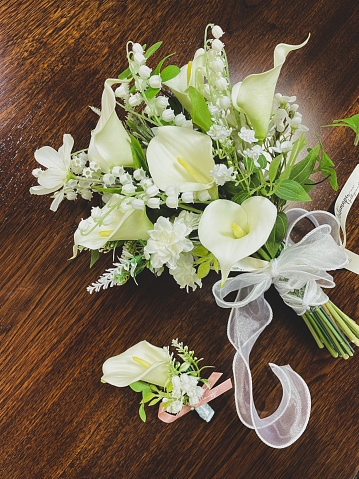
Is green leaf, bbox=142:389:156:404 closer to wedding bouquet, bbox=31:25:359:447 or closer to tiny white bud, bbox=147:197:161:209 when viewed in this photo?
wedding bouquet, bbox=31:25:359:447

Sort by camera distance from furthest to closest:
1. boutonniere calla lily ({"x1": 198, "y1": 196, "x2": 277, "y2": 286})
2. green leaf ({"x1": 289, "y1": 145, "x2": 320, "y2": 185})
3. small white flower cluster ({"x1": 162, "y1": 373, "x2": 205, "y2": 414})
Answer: small white flower cluster ({"x1": 162, "y1": 373, "x2": 205, "y2": 414}) → green leaf ({"x1": 289, "y1": 145, "x2": 320, "y2": 185}) → boutonniere calla lily ({"x1": 198, "y1": 196, "x2": 277, "y2": 286})

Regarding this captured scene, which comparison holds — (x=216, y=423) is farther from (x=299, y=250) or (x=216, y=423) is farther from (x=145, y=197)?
(x=145, y=197)

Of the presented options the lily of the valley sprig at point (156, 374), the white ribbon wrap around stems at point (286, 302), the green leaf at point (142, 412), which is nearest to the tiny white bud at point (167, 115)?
the white ribbon wrap around stems at point (286, 302)

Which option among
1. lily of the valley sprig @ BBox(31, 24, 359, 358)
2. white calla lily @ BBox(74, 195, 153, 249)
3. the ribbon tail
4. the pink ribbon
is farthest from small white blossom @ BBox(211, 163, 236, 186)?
the pink ribbon

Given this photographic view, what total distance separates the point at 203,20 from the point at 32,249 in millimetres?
517

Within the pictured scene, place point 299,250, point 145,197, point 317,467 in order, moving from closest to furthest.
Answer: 1. point 145,197
2. point 299,250
3. point 317,467

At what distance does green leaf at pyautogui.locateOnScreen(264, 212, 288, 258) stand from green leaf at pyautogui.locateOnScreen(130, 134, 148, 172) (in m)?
0.19

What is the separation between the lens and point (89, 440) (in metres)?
0.73

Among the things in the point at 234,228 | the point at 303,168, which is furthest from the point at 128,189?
the point at 303,168

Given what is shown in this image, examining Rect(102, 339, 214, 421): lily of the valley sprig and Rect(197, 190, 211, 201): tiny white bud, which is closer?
Rect(197, 190, 211, 201): tiny white bud

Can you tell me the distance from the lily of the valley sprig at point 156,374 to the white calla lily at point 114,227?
24 centimetres

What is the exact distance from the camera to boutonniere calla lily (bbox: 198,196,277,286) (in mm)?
434

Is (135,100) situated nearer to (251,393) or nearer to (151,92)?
(151,92)

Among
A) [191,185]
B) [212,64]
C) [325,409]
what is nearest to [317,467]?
[325,409]
